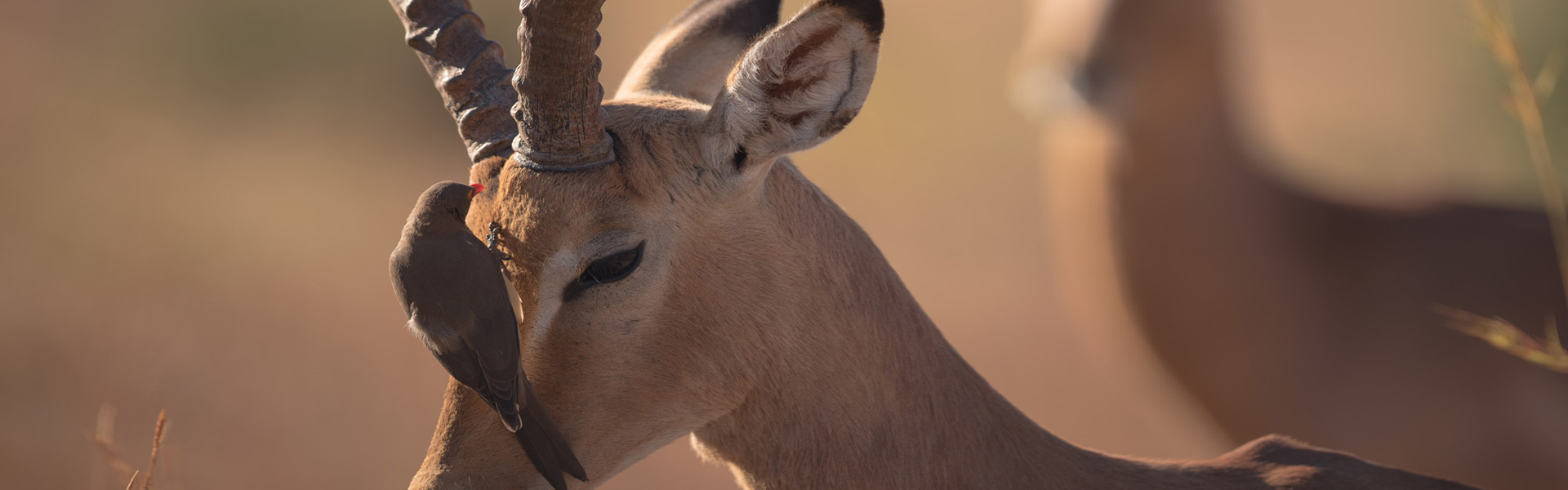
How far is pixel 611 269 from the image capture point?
2.26 metres

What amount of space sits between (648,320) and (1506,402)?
3.93m

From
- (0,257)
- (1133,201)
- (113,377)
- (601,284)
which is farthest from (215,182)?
(601,284)

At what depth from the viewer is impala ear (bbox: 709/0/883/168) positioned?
2.17 m

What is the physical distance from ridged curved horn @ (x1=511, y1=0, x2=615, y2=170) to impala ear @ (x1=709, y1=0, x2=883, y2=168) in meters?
0.27

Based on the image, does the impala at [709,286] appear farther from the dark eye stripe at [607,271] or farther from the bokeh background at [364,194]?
the bokeh background at [364,194]

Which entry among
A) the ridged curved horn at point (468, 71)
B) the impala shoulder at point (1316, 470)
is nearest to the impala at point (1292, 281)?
the impala shoulder at point (1316, 470)

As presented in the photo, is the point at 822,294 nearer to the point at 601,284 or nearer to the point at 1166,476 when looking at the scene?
the point at 601,284

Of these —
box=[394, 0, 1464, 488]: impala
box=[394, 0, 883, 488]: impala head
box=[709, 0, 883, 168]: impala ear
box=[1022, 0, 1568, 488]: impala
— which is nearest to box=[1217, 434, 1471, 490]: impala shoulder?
box=[394, 0, 1464, 488]: impala

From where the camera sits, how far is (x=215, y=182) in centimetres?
1221

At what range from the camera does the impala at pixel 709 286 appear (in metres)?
2.22

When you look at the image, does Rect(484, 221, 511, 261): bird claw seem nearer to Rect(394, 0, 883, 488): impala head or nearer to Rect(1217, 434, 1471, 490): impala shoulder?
Rect(394, 0, 883, 488): impala head

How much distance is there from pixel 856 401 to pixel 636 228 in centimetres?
65

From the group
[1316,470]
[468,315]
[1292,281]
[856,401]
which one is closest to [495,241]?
[468,315]

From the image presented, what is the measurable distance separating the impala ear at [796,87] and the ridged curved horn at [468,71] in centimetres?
50
